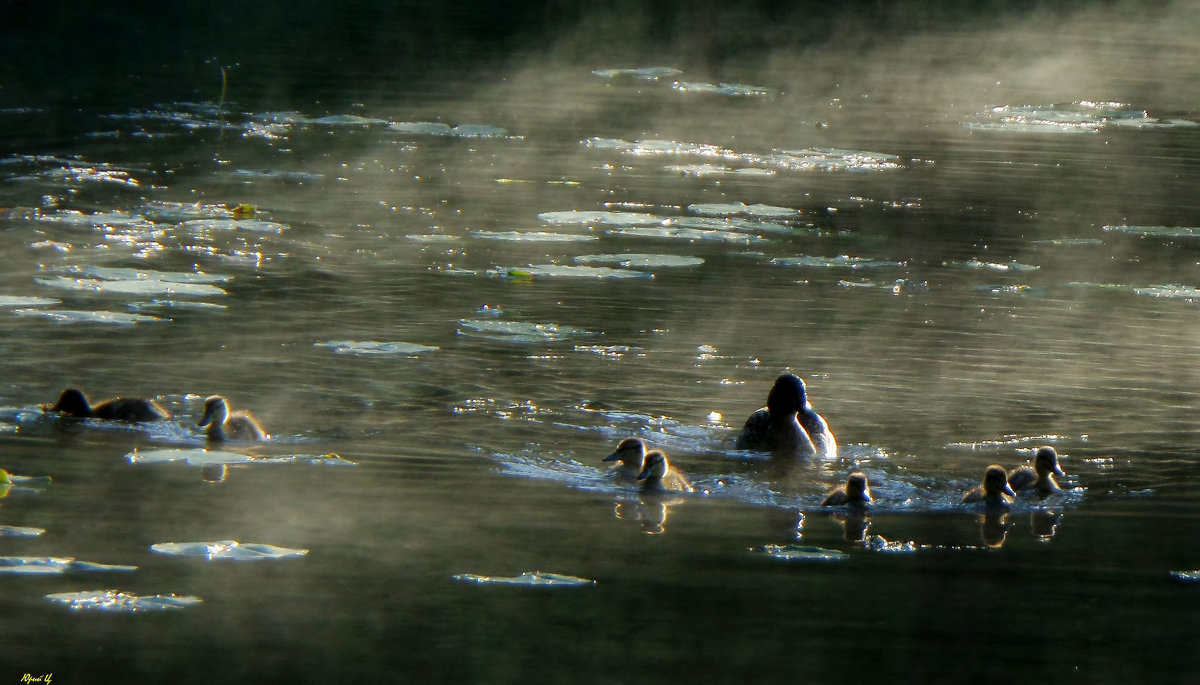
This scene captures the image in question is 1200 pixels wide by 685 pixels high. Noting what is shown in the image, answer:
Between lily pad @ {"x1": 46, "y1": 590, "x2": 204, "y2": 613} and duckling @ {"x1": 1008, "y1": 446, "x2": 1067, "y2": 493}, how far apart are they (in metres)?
3.82

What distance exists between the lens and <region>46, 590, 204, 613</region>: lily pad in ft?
21.0

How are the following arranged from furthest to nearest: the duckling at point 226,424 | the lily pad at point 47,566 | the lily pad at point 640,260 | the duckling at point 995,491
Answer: the lily pad at point 640,260
the duckling at point 226,424
the duckling at point 995,491
the lily pad at point 47,566

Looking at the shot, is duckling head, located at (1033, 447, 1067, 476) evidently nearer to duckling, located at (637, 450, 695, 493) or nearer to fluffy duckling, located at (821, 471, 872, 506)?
fluffy duckling, located at (821, 471, 872, 506)

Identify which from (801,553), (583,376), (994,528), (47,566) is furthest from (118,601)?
(583,376)

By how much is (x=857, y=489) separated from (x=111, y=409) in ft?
11.3

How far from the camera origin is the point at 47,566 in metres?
6.73

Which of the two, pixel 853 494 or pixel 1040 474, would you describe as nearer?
pixel 853 494

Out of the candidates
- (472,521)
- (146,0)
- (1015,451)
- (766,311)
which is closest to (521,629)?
(472,521)

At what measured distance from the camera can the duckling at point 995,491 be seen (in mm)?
8430

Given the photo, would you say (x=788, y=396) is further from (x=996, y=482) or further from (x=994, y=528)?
(x=994, y=528)

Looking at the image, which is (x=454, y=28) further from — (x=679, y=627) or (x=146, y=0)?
(x=679, y=627)

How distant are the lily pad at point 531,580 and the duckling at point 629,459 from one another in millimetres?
1676

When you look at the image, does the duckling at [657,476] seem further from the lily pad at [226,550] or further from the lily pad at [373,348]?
the lily pad at [373,348]

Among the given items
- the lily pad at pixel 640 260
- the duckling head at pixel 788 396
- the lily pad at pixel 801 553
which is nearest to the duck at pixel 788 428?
the duckling head at pixel 788 396
